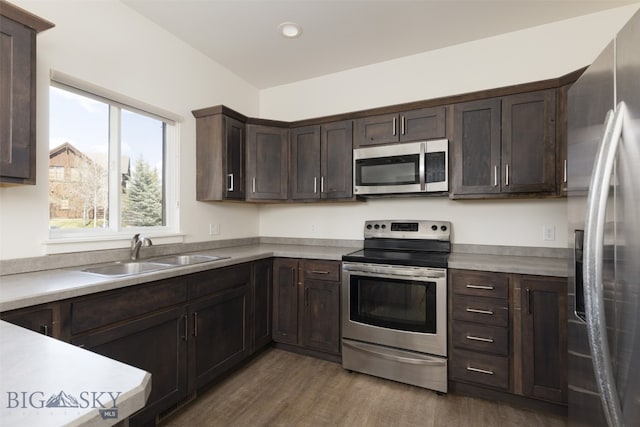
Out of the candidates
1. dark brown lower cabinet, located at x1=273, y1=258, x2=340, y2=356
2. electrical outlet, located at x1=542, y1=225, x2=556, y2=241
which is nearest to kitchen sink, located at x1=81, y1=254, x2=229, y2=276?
dark brown lower cabinet, located at x1=273, y1=258, x2=340, y2=356

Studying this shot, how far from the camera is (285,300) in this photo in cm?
279

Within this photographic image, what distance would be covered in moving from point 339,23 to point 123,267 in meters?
2.45

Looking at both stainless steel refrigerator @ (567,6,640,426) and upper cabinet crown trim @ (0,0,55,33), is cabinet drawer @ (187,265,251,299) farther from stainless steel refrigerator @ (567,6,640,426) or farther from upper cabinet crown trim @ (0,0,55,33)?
stainless steel refrigerator @ (567,6,640,426)

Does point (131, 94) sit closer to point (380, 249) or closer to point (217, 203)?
point (217, 203)

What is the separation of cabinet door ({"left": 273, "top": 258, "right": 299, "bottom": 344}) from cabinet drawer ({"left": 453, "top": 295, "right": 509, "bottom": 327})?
4.33 feet

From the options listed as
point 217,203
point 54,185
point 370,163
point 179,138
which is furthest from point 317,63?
point 54,185

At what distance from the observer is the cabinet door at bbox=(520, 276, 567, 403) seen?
74.3 inches

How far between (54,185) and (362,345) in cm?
237

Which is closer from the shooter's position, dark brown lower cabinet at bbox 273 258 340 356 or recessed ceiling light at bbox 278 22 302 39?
recessed ceiling light at bbox 278 22 302 39

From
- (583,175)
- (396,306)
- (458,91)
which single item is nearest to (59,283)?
(396,306)

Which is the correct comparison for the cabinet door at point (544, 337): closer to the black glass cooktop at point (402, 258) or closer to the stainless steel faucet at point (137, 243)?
the black glass cooktop at point (402, 258)

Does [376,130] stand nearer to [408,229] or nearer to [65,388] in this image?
[408,229]

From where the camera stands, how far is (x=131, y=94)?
2.28 m

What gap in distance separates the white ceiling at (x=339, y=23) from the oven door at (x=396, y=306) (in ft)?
6.34
